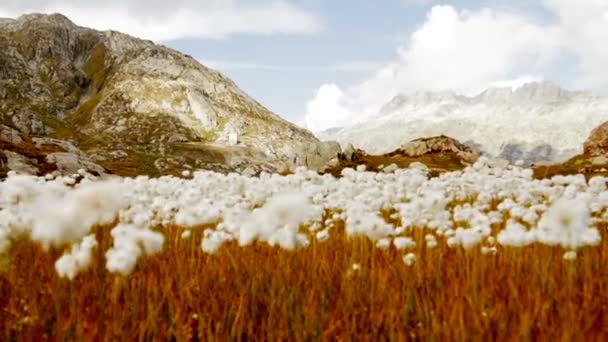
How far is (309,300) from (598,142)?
6347cm

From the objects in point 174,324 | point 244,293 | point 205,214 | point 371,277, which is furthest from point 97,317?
point 205,214

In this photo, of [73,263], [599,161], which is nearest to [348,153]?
[599,161]

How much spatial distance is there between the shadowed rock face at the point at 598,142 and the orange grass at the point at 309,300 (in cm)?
5914

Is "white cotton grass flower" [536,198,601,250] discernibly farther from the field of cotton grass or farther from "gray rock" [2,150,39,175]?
"gray rock" [2,150,39,175]

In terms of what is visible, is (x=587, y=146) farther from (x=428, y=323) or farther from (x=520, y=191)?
(x=428, y=323)

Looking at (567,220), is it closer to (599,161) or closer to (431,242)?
(431,242)

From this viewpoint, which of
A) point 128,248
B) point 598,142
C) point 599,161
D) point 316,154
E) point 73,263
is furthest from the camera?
Answer: point 598,142

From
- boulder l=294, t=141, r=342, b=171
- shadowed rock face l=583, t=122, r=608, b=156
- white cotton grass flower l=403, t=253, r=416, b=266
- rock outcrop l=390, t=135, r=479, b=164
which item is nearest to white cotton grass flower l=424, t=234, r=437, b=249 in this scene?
white cotton grass flower l=403, t=253, r=416, b=266

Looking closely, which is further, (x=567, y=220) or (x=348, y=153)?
(x=348, y=153)

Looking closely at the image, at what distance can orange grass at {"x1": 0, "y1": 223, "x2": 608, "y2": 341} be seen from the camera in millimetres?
3359

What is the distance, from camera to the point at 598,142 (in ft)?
193

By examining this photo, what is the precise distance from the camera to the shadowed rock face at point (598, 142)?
57594 mm

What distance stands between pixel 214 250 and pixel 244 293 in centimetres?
107

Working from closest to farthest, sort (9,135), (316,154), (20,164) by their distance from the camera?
(20,164) → (9,135) → (316,154)
